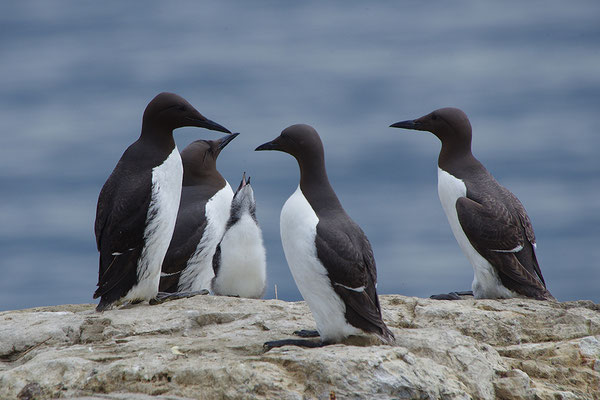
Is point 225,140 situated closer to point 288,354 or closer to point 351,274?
point 351,274

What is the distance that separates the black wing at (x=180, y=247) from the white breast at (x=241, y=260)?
330 mm

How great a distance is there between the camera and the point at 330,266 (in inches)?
244

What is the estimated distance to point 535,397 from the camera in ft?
21.1

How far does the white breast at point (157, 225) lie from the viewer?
26.7 feet

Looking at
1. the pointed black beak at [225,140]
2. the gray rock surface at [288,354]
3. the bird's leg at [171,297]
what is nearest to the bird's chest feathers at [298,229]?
the gray rock surface at [288,354]

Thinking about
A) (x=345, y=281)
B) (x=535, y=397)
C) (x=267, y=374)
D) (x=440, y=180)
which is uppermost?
(x=440, y=180)

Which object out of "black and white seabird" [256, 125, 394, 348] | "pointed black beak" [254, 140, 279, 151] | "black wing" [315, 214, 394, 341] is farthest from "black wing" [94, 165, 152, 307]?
"black wing" [315, 214, 394, 341]

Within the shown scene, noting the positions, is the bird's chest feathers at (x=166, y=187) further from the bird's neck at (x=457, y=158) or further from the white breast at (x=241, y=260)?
the bird's neck at (x=457, y=158)

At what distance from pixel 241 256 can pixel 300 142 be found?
8.80 feet

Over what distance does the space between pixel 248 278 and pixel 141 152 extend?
→ 1934 mm

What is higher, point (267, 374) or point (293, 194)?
point (293, 194)

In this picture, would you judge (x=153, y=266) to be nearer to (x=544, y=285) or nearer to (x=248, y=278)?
(x=248, y=278)

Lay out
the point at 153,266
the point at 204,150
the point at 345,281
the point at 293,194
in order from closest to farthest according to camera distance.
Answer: the point at 345,281 < the point at 293,194 < the point at 153,266 < the point at 204,150

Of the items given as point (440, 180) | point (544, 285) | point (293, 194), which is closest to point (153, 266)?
point (293, 194)
